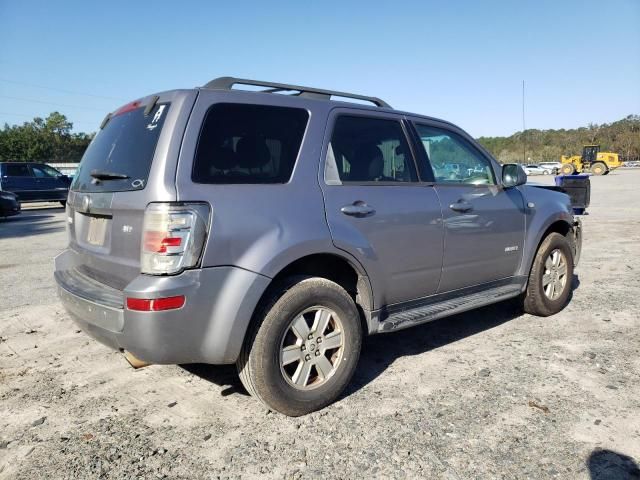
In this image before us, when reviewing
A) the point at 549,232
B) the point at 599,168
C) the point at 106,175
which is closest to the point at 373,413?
the point at 106,175

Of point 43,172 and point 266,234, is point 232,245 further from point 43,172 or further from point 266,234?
point 43,172

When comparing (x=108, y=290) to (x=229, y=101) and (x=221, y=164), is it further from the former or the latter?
(x=229, y=101)

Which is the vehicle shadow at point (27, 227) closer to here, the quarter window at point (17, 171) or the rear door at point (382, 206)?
the quarter window at point (17, 171)

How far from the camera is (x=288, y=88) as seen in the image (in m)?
3.24

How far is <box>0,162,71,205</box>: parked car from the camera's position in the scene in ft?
61.1

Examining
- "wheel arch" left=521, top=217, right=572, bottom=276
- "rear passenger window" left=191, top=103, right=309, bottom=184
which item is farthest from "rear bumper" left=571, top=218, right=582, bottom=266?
"rear passenger window" left=191, top=103, right=309, bottom=184

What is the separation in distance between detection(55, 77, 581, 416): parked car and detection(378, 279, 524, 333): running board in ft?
0.05

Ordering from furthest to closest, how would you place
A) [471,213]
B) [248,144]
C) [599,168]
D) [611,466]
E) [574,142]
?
1. [574,142]
2. [599,168]
3. [471,213]
4. [248,144]
5. [611,466]

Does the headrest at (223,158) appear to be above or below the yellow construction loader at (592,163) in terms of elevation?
below

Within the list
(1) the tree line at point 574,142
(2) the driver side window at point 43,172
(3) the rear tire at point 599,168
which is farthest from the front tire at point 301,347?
(1) the tree line at point 574,142

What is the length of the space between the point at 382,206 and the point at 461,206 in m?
0.85

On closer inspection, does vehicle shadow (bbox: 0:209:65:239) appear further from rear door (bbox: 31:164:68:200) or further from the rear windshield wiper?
the rear windshield wiper

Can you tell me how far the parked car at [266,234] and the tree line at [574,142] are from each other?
7458 centimetres

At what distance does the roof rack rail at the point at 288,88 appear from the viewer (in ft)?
9.61
